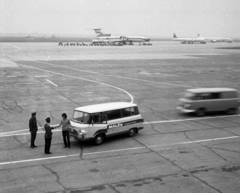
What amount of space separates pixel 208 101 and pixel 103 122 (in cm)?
1050

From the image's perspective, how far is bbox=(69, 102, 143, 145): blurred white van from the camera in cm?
1748

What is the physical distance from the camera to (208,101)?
25016mm

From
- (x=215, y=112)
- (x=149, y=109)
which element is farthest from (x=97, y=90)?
(x=215, y=112)

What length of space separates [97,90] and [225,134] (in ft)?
62.0

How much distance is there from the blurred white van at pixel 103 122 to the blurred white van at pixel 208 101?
21.3 feet

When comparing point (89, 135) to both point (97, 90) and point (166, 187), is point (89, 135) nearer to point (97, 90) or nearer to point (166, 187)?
point (166, 187)

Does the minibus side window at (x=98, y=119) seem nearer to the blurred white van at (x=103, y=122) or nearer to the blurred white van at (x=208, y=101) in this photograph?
the blurred white van at (x=103, y=122)

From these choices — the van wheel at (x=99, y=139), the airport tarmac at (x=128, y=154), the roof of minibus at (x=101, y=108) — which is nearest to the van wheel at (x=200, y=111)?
the airport tarmac at (x=128, y=154)

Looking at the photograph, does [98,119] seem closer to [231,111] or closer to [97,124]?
[97,124]

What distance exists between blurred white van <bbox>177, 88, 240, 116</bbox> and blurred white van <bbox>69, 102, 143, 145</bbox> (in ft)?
21.3

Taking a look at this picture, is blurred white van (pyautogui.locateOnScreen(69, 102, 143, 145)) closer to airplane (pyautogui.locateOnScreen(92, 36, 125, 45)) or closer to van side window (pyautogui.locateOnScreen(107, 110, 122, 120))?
van side window (pyautogui.locateOnScreen(107, 110, 122, 120))

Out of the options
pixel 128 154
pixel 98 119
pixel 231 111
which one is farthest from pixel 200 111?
pixel 128 154

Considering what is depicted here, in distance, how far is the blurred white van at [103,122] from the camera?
17.5 metres

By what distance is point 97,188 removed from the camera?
38.9 feet
